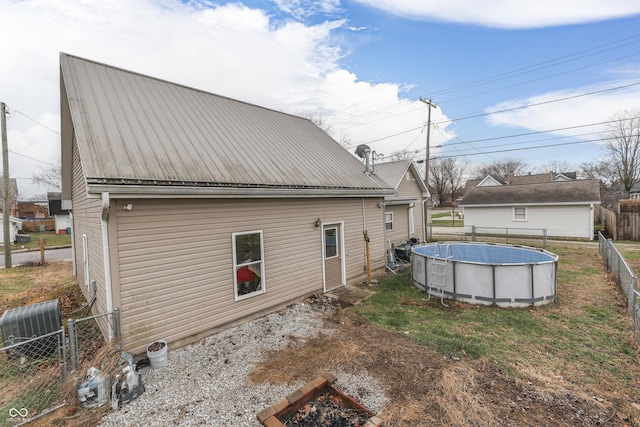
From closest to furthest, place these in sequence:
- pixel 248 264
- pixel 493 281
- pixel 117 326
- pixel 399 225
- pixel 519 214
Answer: pixel 117 326
pixel 248 264
pixel 493 281
pixel 399 225
pixel 519 214

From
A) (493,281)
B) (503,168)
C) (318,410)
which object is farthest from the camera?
(503,168)

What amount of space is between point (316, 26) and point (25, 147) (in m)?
24.9

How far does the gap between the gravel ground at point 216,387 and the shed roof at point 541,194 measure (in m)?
20.8

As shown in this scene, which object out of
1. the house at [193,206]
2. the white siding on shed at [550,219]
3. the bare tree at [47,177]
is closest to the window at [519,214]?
the white siding on shed at [550,219]

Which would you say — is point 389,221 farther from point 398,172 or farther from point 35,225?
point 35,225

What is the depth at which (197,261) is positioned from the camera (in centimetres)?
561

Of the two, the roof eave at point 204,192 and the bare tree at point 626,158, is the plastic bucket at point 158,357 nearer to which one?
the roof eave at point 204,192

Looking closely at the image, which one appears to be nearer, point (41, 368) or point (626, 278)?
point (41, 368)

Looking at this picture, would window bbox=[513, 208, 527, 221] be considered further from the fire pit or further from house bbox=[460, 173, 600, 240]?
the fire pit

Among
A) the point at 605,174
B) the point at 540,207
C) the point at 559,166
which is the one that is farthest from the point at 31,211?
the point at 559,166

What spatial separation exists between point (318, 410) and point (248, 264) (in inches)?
137

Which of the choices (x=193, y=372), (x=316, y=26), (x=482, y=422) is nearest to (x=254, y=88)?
(x=316, y=26)

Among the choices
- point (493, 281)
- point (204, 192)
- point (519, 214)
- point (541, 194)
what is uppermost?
point (204, 192)

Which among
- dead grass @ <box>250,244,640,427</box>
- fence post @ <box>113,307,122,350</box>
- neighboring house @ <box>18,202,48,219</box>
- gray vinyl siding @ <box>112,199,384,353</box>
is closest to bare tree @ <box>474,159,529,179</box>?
dead grass @ <box>250,244,640,427</box>
